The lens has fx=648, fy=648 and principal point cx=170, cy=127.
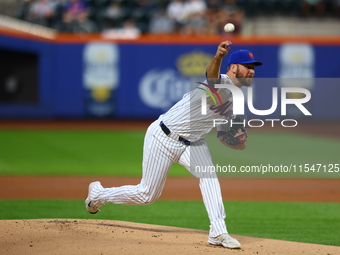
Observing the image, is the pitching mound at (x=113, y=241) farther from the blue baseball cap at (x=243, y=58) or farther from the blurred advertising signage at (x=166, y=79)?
the blurred advertising signage at (x=166, y=79)

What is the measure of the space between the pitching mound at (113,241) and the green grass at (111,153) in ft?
11.0

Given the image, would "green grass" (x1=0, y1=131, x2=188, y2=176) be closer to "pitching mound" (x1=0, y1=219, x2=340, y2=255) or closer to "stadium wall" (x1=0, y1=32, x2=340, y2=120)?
"stadium wall" (x1=0, y1=32, x2=340, y2=120)

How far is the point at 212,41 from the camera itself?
18578mm

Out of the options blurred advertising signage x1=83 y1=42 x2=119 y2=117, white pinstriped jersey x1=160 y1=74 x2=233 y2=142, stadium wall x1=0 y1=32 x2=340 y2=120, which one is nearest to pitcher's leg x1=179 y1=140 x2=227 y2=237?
white pinstriped jersey x1=160 y1=74 x2=233 y2=142

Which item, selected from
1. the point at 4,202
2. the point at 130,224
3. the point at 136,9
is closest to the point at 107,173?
the point at 4,202

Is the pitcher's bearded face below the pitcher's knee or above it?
above

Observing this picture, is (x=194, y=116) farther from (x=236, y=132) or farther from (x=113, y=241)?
(x=113, y=241)

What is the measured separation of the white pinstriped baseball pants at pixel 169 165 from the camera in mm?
5561

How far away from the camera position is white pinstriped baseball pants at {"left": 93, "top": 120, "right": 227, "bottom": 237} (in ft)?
18.2

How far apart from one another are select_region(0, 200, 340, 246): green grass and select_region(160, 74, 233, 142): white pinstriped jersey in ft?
5.22

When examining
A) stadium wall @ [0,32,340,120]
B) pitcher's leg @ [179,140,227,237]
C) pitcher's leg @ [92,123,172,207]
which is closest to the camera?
pitcher's leg @ [179,140,227,237]

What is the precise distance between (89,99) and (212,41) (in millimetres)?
3968

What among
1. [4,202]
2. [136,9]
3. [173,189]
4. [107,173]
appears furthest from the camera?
[136,9]

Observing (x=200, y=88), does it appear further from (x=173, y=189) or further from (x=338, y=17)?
(x=338, y=17)
